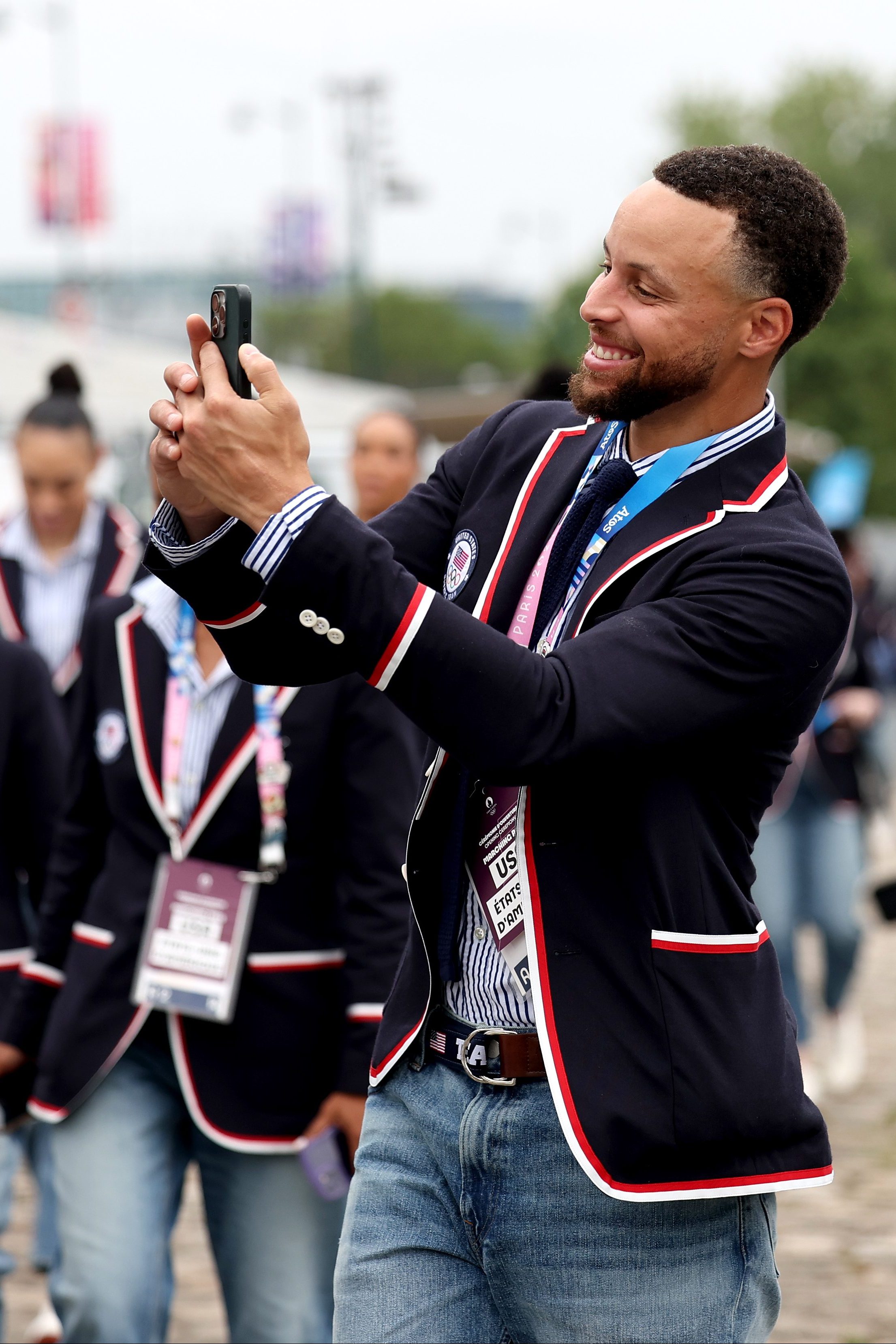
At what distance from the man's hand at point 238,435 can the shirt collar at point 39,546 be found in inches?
166

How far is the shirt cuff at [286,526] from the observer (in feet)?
6.85

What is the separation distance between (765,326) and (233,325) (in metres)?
0.70

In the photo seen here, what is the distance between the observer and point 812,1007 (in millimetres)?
8547

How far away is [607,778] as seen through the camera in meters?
2.32

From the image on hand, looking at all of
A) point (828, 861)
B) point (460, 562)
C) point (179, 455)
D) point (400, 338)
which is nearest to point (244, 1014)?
point (460, 562)

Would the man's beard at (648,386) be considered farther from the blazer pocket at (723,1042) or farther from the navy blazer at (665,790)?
the blazer pocket at (723,1042)

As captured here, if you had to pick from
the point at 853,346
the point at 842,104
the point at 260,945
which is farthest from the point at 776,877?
the point at 842,104

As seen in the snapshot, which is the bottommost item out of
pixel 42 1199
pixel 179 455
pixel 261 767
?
pixel 42 1199

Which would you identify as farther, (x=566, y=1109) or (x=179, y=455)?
(x=566, y=1109)

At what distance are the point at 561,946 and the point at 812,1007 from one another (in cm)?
648

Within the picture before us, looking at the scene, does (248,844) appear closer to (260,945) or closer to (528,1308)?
(260,945)

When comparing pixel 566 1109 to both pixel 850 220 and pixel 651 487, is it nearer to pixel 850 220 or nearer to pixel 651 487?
pixel 651 487

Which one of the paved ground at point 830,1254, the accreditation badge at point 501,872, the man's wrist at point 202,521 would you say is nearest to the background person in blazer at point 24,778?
the paved ground at point 830,1254

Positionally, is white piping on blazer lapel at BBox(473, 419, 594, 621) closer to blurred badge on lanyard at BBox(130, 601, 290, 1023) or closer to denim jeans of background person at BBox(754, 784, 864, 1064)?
blurred badge on lanyard at BBox(130, 601, 290, 1023)
